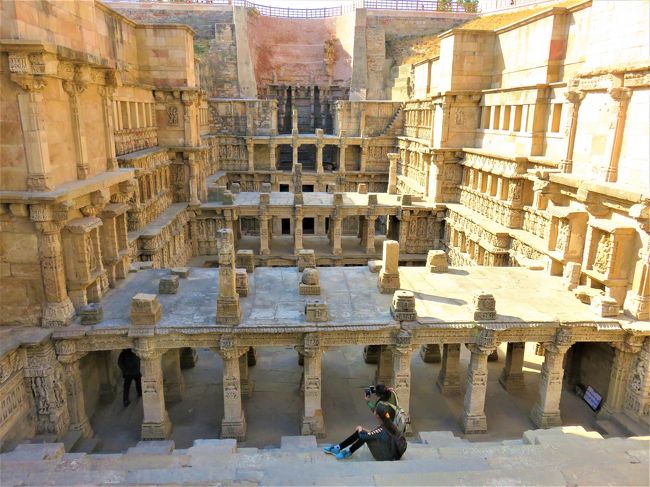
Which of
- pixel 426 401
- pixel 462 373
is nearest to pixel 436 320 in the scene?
pixel 426 401

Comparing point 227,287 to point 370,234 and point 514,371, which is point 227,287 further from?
point 370,234

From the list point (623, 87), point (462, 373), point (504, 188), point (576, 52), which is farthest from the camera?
point (504, 188)

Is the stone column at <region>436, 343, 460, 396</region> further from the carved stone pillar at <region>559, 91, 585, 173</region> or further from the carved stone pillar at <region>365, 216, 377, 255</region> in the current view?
the carved stone pillar at <region>365, 216, 377, 255</region>

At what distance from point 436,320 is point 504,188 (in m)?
10.5

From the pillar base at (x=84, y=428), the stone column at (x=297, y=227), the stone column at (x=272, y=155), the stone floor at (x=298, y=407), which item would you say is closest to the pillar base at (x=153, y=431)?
the stone floor at (x=298, y=407)

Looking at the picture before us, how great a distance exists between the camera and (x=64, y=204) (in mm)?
10570

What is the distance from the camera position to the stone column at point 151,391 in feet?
37.2

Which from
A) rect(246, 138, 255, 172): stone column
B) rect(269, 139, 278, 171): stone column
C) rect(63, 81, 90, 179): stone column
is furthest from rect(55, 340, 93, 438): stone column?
rect(269, 139, 278, 171): stone column

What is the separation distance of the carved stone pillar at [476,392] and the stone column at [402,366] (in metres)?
1.58

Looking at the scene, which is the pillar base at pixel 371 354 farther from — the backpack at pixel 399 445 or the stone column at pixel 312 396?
the backpack at pixel 399 445

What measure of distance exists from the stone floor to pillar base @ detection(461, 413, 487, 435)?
0.18 meters

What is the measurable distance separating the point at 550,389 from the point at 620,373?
5.63ft

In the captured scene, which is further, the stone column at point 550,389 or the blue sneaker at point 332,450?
the stone column at point 550,389

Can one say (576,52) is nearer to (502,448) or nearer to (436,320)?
(436,320)
